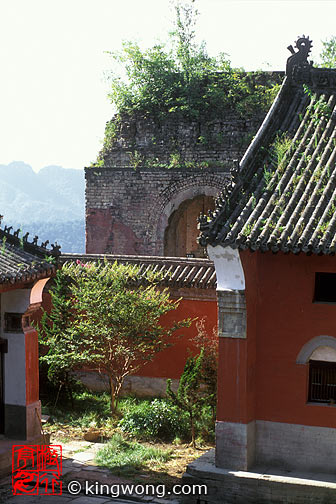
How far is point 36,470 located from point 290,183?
6237 mm

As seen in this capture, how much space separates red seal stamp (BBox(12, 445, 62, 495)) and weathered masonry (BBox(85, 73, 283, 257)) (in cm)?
988


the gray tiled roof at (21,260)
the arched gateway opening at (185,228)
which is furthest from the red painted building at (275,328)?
the arched gateway opening at (185,228)

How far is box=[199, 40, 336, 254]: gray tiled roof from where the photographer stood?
10070 mm

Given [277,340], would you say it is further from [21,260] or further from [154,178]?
[154,178]

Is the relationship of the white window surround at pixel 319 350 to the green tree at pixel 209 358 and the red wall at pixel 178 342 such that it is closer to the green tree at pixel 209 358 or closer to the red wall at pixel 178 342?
the green tree at pixel 209 358

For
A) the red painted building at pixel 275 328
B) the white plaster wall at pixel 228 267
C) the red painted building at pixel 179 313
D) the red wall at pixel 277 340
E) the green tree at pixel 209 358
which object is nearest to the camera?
the white plaster wall at pixel 228 267

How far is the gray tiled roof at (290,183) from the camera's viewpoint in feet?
33.0

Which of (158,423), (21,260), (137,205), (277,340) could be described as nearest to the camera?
(277,340)

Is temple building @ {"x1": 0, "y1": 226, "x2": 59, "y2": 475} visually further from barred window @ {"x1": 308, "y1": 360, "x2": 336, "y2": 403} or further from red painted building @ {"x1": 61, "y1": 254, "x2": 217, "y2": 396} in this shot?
barred window @ {"x1": 308, "y1": 360, "x2": 336, "y2": 403}

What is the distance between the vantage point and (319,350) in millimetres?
10555

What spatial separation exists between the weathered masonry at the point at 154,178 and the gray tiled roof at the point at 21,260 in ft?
30.1

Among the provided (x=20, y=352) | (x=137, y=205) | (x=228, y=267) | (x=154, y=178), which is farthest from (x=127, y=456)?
(x=154, y=178)

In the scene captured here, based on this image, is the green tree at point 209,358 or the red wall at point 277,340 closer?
the red wall at point 277,340

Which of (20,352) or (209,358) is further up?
(20,352)
